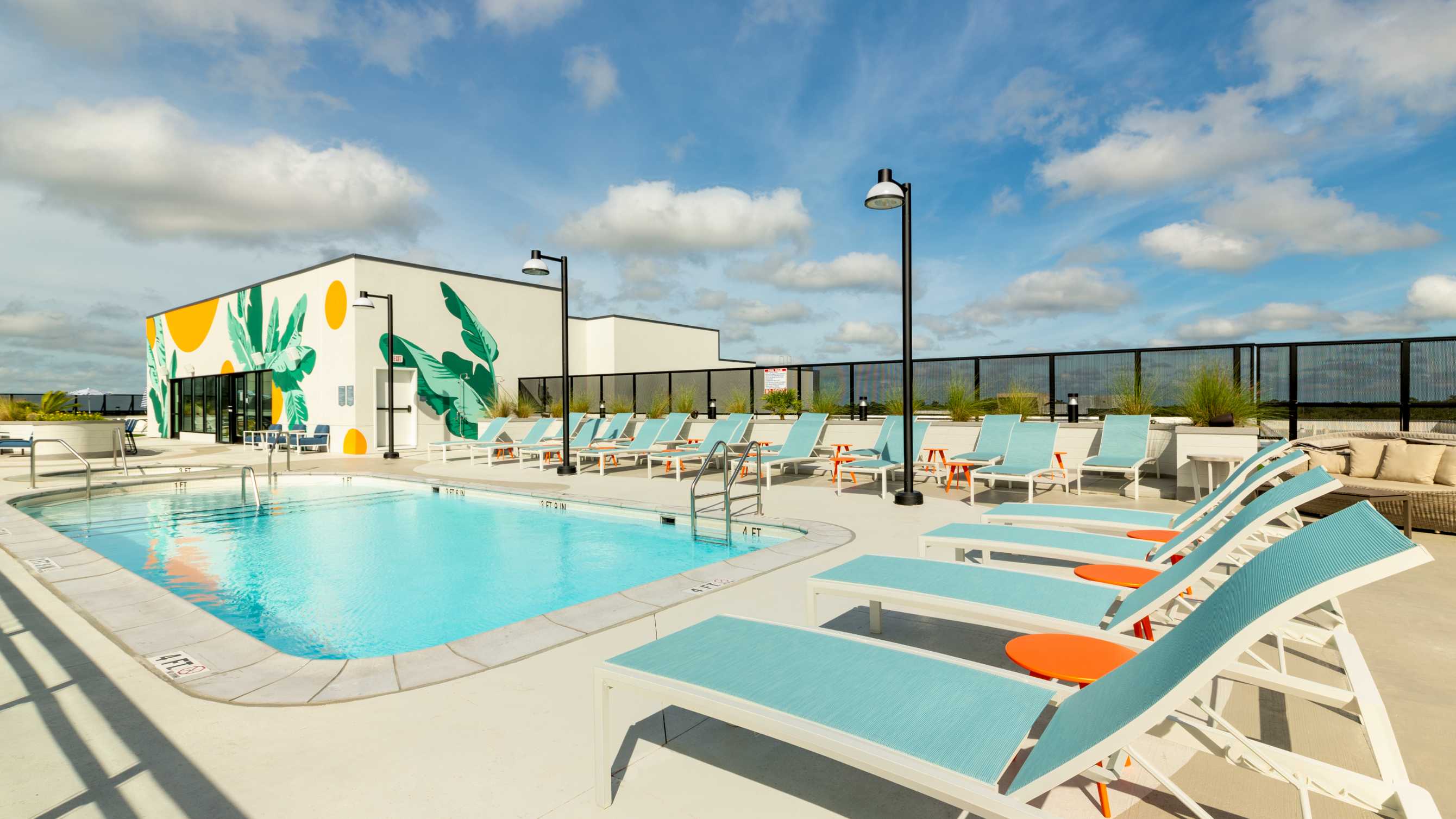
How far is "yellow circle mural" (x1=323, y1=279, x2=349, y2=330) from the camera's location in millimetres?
16859

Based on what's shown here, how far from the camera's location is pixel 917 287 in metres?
7.36

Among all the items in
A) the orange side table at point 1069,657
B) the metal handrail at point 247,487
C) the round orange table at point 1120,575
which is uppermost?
the orange side table at point 1069,657

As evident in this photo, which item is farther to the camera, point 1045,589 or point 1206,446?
point 1206,446

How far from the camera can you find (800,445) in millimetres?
10008

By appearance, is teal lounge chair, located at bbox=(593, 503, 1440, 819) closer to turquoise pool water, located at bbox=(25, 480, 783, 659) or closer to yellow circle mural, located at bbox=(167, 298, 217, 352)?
turquoise pool water, located at bbox=(25, 480, 783, 659)

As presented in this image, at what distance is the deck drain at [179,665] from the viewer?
8.87 feet

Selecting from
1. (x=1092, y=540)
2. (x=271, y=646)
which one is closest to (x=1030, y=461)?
(x=1092, y=540)

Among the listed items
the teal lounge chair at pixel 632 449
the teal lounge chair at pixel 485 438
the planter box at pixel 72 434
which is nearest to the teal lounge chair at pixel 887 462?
the teal lounge chair at pixel 632 449

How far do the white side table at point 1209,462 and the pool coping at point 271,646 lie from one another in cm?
485

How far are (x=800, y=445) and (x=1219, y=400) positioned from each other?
547 cm

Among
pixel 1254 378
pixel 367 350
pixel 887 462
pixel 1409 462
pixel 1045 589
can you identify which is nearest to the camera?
pixel 1045 589

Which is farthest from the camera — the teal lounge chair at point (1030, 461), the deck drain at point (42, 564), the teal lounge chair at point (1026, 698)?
the teal lounge chair at point (1030, 461)

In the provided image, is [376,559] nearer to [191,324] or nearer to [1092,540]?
[1092,540]

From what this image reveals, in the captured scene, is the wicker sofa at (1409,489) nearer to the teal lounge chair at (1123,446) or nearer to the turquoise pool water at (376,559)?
the teal lounge chair at (1123,446)
